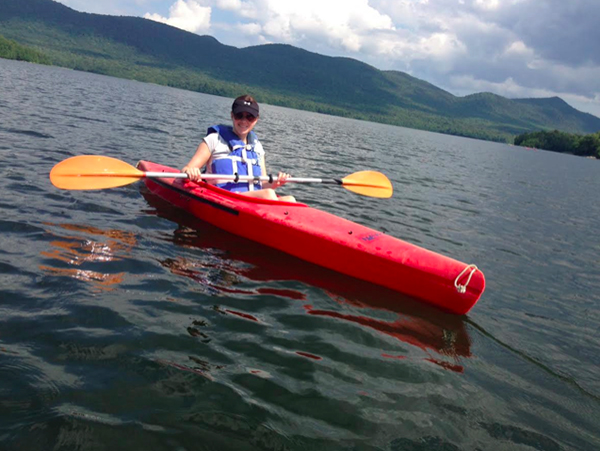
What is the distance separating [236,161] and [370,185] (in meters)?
2.83

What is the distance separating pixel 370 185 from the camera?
8.62m

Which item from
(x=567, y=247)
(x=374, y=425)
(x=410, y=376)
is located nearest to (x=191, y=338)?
(x=374, y=425)

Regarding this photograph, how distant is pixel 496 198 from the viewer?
16219mm

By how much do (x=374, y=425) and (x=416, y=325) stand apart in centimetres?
195

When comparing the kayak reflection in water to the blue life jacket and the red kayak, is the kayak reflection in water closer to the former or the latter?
the blue life jacket

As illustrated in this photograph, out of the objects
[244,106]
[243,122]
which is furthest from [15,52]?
[244,106]

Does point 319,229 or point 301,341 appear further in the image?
point 319,229

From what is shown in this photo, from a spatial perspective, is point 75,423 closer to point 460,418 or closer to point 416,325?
point 460,418

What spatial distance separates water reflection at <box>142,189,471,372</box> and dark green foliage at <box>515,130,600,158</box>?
12721cm

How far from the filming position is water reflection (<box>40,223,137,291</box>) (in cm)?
480

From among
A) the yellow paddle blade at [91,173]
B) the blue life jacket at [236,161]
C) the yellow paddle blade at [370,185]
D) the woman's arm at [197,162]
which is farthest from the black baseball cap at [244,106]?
the yellow paddle blade at [370,185]

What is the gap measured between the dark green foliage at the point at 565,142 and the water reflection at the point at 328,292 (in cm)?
12721

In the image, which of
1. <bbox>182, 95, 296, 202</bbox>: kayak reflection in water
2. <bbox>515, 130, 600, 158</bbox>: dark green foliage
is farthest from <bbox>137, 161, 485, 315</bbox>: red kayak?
<bbox>515, 130, 600, 158</bbox>: dark green foliage

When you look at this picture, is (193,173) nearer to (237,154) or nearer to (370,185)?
(237,154)
